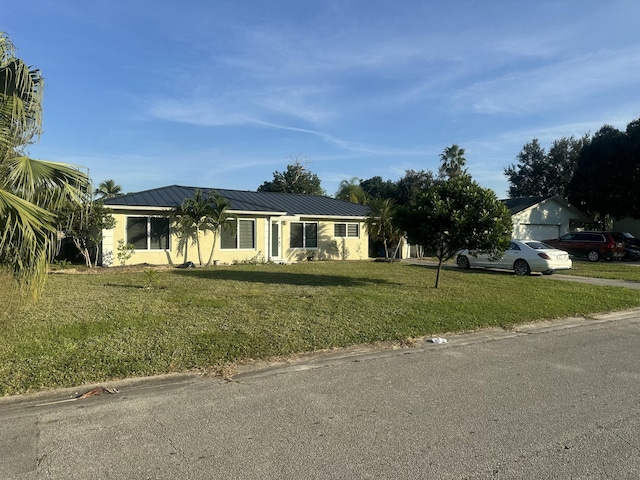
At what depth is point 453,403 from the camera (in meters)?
4.54

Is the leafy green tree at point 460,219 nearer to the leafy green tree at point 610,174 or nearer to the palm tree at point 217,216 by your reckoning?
the palm tree at point 217,216

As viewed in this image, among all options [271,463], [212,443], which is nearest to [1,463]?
[212,443]

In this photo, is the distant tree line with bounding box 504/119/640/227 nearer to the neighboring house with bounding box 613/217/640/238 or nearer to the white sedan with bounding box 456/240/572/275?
the neighboring house with bounding box 613/217/640/238

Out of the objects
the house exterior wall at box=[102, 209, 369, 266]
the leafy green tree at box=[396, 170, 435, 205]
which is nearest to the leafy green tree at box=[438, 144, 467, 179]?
the leafy green tree at box=[396, 170, 435, 205]

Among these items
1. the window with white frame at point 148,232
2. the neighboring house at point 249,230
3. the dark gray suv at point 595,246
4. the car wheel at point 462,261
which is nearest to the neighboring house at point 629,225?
the dark gray suv at point 595,246

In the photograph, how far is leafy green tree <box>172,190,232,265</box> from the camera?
705 inches

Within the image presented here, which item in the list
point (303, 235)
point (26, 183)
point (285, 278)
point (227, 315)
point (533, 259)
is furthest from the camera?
point (303, 235)

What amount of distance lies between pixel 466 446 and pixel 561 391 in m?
1.91

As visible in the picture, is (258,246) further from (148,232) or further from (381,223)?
(381,223)

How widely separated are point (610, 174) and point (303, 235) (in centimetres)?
2313

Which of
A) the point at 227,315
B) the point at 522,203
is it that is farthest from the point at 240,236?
the point at 522,203

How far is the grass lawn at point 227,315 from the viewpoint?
5.62 meters

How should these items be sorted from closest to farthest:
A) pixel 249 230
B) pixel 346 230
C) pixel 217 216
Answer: pixel 217 216 < pixel 249 230 < pixel 346 230

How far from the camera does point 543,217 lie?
3291 cm
